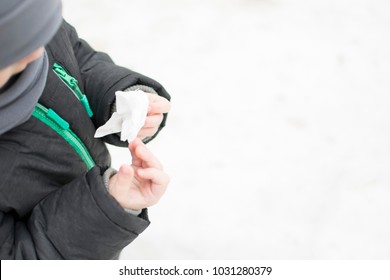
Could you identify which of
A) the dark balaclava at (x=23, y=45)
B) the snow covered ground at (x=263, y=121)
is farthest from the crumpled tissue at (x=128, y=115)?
the snow covered ground at (x=263, y=121)

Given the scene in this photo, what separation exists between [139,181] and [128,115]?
0.09 metres

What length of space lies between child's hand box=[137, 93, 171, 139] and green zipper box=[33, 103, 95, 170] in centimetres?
8

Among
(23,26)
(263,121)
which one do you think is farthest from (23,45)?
(263,121)

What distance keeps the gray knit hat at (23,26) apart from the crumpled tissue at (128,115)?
0.19 metres

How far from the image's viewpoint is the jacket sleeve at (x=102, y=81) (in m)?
0.81

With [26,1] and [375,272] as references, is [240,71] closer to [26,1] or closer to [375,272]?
[375,272]

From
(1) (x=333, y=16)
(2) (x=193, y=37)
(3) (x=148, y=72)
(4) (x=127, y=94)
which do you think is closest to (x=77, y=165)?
(4) (x=127, y=94)

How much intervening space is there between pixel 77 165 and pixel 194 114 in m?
0.61

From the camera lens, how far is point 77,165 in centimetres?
78

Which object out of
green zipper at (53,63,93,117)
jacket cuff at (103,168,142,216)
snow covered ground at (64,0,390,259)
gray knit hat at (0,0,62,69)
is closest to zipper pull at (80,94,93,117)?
green zipper at (53,63,93,117)

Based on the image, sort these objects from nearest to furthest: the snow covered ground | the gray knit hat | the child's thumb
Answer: the gray knit hat < the child's thumb < the snow covered ground

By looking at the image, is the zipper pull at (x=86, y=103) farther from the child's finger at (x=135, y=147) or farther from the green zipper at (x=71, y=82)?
the child's finger at (x=135, y=147)

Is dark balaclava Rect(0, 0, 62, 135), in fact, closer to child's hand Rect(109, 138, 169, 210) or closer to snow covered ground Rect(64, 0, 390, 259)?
child's hand Rect(109, 138, 169, 210)

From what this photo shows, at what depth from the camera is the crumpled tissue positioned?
741mm
